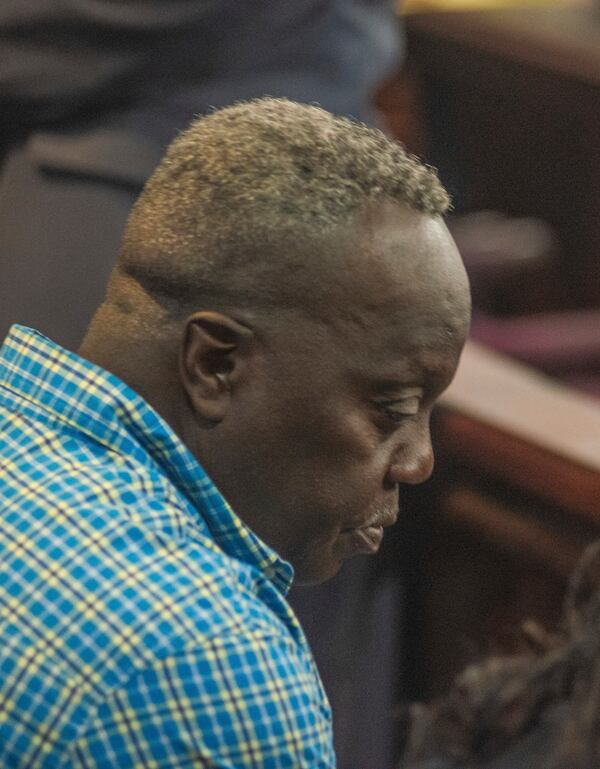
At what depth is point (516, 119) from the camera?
399 cm

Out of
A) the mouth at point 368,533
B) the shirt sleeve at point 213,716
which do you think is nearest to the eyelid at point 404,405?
the mouth at point 368,533

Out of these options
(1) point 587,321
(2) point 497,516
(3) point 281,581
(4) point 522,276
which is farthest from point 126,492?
(4) point 522,276

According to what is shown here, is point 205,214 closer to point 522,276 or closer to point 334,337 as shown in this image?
point 334,337

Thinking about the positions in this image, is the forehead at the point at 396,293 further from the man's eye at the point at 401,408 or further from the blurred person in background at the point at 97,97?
the blurred person in background at the point at 97,97

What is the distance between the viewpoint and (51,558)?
1.02 m

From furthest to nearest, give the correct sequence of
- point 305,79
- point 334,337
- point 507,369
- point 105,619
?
point 507,369 < point 305,79 < point 334,337 < point 105,619

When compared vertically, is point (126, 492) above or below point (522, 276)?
above

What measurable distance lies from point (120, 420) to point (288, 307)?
0.15 metres

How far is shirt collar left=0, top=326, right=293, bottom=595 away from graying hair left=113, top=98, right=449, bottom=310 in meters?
0.09

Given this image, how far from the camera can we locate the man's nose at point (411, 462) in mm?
1223

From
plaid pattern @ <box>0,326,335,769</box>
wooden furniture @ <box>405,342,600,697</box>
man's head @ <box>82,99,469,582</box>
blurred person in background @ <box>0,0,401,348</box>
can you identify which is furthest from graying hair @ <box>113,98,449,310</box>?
wooden furniture @ <box>405,342,600,697</box>

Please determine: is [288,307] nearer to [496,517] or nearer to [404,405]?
[404,405]

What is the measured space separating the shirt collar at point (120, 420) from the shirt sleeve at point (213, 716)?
0.15m

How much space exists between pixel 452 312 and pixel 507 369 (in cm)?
127
